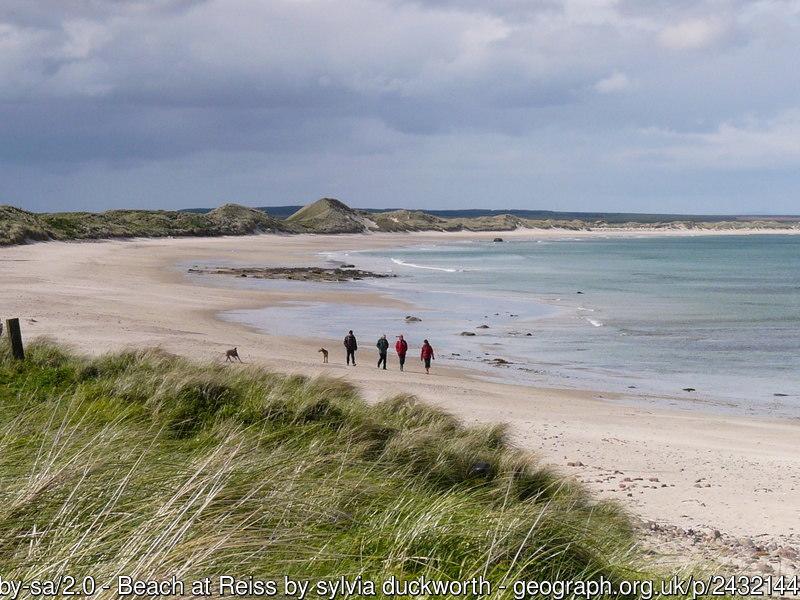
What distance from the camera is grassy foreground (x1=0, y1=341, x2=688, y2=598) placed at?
3.64 m

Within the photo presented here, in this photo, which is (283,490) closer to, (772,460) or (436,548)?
(436,548)

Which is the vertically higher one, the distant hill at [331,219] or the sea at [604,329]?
the distant hill at [331,219]

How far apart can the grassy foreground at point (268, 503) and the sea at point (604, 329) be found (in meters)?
11.6

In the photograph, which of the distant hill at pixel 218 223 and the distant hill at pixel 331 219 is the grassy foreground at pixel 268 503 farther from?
the distant hill at pixel 331 219

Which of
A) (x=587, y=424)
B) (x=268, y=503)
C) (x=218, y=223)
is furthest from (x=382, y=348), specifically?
(x=218, y=223)

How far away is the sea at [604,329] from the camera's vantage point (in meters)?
19.9

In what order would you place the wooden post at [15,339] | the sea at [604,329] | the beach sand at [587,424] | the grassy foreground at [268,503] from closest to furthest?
1. the grassy foreground at [268,503]
2. the beach sand at [587,424]
3. the wooden post at [15,339]
4. the sea at [604,329]

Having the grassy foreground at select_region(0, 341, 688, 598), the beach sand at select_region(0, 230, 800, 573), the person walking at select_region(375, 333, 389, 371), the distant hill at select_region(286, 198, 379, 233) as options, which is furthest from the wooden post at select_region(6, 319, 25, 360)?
the distant hill at select_region(286, 198, 379, 233)

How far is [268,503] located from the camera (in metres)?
4.41

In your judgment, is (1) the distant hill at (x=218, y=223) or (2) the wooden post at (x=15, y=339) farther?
(1) the distant hill at (x=218, y=223)

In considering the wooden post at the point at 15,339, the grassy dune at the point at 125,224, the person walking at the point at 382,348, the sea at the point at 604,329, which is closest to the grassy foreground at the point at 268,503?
the wooden post at the point at 15,339

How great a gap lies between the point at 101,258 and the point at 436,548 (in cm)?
5307

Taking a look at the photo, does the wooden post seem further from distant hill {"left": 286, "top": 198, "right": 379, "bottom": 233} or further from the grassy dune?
distant hill {"left": 286, "top": 198, "right": 379, "bottom": 233}

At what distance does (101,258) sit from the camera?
5309 centimetres
